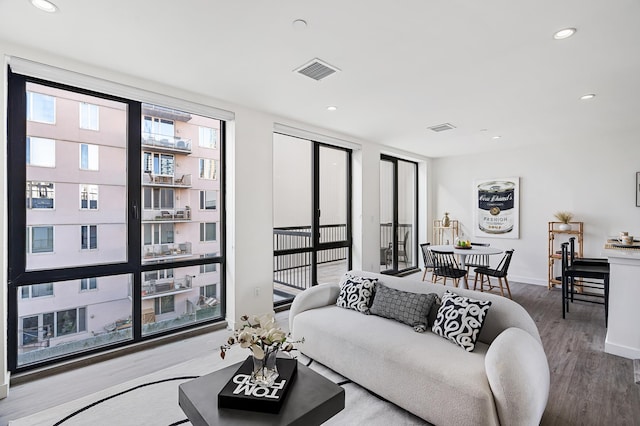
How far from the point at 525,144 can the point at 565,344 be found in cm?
368

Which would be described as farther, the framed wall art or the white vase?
the framed wall art

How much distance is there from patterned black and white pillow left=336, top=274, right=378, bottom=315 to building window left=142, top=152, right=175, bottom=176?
7.34 feet

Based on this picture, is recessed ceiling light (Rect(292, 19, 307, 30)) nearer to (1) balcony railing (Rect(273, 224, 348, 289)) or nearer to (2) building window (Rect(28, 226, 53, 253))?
(2) building window (Rect(28, 226, 53, 253))

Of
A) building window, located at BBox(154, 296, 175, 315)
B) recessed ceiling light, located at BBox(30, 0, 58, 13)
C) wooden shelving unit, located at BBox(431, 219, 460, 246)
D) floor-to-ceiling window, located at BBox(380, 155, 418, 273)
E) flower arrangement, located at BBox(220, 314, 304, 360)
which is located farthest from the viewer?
wooden shelving unit, located at BBox(431, 219, 460, 246)

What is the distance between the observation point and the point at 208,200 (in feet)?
12.1

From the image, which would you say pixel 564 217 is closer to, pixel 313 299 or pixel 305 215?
pixel 305 215

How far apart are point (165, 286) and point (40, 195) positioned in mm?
1381

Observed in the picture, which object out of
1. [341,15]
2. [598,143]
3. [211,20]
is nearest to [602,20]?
[341,15]

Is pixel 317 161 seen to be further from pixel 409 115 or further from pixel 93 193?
pixel 93 193

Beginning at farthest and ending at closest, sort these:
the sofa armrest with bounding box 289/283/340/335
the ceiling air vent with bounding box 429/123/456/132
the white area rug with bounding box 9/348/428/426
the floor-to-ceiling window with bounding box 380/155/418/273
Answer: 1. the floor-to-ceiling window with bounding box 380/155/418/273
2. the ceiling air vent with bounding box 429/123/456/132
3. the sofa armrest with bounding box 289/283/340/335
4. the white area rug with bounding box 9/348/428/426

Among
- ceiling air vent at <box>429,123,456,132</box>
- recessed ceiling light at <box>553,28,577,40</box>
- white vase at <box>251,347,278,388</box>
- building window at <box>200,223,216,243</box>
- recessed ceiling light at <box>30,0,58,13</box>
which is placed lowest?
white vase at <box>251,347,278,388</box>

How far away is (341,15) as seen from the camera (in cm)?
197

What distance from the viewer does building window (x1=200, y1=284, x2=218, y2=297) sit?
3.70m

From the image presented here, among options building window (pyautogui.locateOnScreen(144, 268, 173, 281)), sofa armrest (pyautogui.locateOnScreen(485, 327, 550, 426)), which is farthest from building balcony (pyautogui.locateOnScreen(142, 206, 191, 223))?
sofa armrest (pyautogui.locateOnScreen(485, 327, 550, 426))
